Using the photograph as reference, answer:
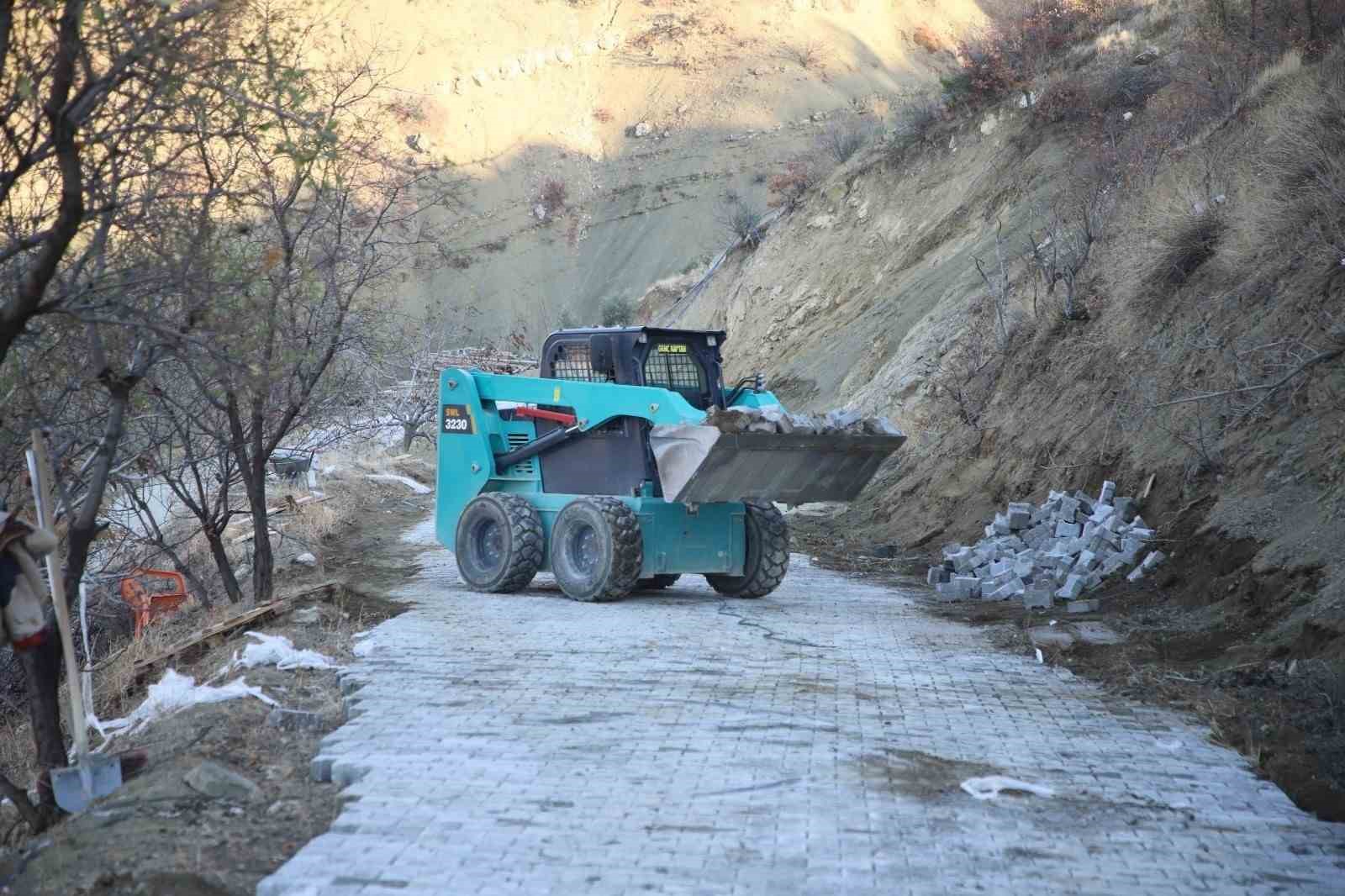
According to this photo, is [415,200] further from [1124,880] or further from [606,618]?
[1124,880]

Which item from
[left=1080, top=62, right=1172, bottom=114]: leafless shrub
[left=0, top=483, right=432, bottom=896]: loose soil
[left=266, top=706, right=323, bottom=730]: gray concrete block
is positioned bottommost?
[left=0, top=483, right=432, bottom=896]: loose soil

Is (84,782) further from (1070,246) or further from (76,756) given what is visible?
(1070,246)

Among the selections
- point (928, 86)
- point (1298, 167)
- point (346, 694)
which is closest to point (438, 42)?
point (928, 86)

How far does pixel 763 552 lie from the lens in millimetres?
14656

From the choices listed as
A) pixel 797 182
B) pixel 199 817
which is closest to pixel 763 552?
pixel 199 817

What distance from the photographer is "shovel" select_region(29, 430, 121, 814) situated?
655cm

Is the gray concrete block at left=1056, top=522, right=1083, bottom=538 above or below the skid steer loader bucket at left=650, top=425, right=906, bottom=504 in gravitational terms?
below

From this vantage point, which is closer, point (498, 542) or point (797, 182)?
point (498, 542)

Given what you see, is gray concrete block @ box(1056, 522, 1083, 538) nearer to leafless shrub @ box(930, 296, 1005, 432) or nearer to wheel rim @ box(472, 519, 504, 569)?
leafless shrub @ box(930, 296, 1005, 432)

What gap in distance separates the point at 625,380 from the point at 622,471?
1.02m

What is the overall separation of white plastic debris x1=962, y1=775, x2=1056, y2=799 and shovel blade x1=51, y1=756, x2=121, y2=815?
13.8 ft

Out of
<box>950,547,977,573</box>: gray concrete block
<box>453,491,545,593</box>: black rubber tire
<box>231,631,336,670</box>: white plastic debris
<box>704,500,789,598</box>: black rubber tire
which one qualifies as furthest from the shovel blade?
<box>950,547,977,573</box>: gray concrete block

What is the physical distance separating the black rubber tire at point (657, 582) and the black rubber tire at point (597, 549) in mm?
883

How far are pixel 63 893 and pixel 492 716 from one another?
331 centimetres
